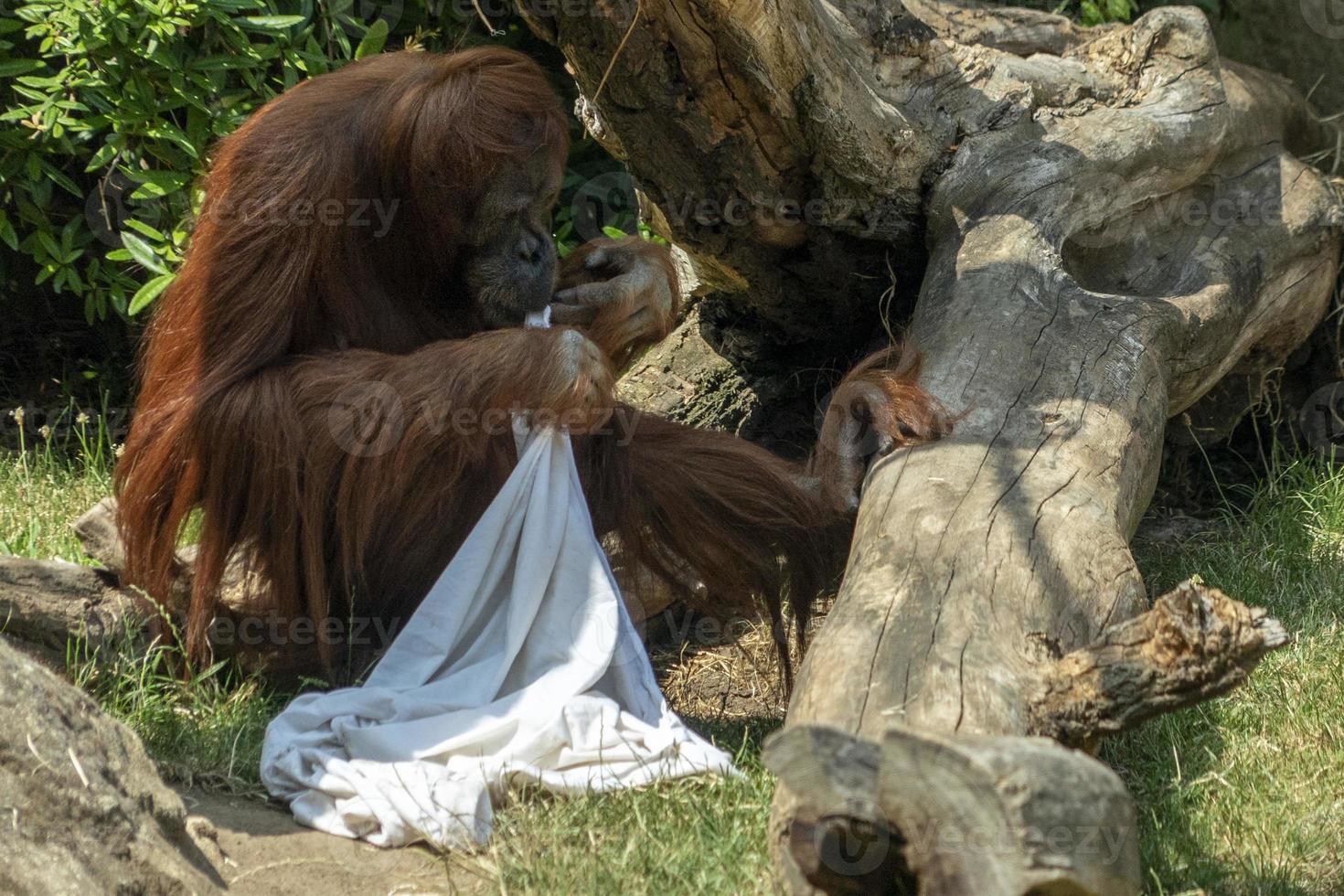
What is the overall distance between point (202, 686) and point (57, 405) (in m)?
2.58

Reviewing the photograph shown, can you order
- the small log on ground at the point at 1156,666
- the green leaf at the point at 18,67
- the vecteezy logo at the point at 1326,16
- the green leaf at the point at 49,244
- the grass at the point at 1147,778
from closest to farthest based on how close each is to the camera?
1. the small log on ground at the point at 1156,666
2. the grass at the point at 1147,778
3. the green leaf at the point at 18,67
4. the green leaf at the point at 49,244
5. the vecteezy logo at the point at 1326,16

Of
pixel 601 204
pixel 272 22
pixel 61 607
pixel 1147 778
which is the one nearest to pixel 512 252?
pixel 61 607

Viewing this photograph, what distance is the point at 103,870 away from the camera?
6.85ft

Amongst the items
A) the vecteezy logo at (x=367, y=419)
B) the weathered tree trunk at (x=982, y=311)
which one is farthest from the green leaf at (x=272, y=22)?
the vecteezy logo at (x=367, y=419)

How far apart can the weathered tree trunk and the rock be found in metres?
0.99

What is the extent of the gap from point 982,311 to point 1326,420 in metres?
2.13

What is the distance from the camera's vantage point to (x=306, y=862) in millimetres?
2531

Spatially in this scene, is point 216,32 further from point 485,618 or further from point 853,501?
point 853,501

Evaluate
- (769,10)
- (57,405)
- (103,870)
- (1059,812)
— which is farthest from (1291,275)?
(57,405)

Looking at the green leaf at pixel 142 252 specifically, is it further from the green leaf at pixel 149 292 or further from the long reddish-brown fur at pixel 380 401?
the long reddish-brown fur at pixel 380 401

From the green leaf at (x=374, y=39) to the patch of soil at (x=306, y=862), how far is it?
8.93ft

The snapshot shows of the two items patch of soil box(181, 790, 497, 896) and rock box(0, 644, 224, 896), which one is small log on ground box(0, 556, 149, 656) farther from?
rock box(0, 644, 224, 896)

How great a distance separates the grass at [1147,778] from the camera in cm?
236

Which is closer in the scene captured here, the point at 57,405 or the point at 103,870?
the point at 103,870
